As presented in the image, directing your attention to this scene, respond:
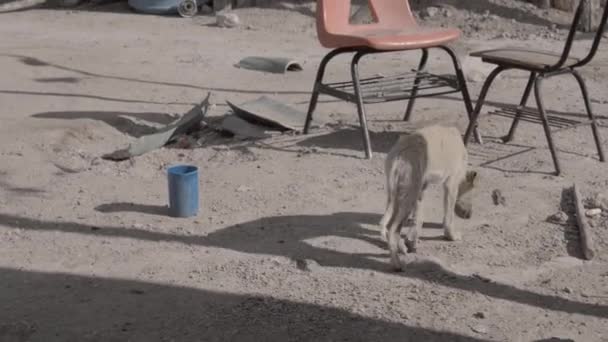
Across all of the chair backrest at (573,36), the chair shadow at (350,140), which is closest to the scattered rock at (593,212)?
the chair backrest at (573,36)

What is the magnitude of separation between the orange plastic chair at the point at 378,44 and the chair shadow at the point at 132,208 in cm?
155

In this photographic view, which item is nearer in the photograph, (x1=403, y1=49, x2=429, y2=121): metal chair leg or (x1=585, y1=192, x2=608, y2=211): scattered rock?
(x1=585, y1=192, x2=608, y2=211): scattered rock

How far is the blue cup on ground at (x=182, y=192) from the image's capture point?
17.5 feet

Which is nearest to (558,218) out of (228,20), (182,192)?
(182,192)

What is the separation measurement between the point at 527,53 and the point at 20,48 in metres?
6.05

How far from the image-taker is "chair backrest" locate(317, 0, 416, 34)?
6.76 metres

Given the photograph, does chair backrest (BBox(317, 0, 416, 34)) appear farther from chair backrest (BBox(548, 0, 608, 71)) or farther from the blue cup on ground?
the blue cup on ground

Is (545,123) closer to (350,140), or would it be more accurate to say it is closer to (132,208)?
(350,140)

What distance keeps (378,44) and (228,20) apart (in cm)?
582

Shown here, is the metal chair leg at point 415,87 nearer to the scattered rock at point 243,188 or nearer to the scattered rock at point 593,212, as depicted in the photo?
the scattered rock at point 243,188

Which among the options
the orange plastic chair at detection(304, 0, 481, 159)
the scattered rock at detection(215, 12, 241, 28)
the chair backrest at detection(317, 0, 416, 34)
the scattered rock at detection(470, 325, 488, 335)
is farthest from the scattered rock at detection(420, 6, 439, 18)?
the scattered rock at detection(470, 325, 488, 335)

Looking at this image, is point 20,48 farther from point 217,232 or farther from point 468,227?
point 468,227

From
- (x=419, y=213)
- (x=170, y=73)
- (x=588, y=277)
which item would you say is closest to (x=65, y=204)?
(x=419, y=213)

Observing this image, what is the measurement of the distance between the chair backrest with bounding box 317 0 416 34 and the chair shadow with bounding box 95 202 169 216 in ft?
6.14
